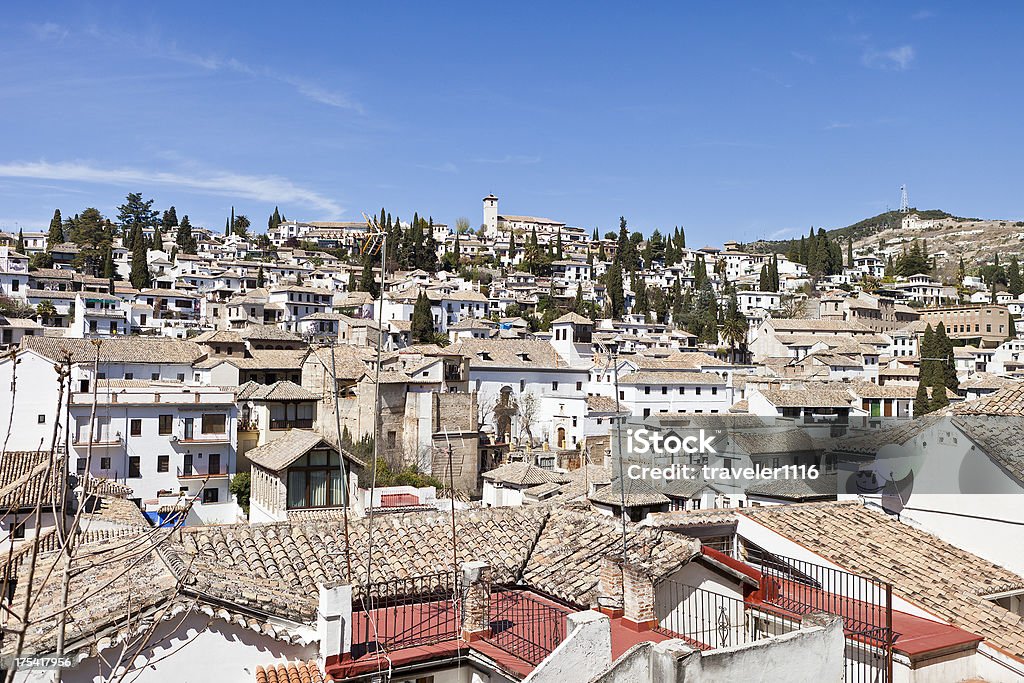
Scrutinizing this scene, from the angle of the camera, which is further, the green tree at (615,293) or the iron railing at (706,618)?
the green tree at (615,293)

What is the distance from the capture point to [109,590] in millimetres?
8055

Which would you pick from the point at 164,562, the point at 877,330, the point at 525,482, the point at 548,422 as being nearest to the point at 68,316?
the point at 548,422

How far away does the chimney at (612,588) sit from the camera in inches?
333

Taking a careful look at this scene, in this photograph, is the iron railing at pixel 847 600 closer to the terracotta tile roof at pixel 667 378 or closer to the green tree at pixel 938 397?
the terracotta tile roof at pixel 667 378

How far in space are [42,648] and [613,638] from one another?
15.2 feet

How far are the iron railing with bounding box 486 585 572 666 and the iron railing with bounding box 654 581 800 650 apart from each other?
1.00 metres

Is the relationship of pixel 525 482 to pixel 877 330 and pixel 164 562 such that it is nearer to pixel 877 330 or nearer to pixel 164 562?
pixel 164 562

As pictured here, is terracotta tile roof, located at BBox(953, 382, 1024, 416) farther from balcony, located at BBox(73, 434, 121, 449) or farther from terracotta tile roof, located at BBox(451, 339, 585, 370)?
terracotta tile roof, located at BBox(451, 339, 585, 370)

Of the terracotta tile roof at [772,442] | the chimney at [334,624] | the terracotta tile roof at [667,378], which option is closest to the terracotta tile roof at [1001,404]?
the terracotta tile roof at [772,442]

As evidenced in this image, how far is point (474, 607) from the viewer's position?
8.05 meters

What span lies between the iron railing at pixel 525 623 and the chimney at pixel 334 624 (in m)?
1.38

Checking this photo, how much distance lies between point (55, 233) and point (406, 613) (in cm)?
10811

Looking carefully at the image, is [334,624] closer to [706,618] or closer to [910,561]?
[706,618]

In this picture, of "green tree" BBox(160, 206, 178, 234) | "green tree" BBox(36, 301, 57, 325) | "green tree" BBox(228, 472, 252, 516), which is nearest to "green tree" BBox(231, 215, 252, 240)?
"green tree" BBox(160, 206, 178, 234)
